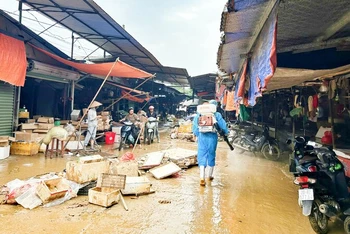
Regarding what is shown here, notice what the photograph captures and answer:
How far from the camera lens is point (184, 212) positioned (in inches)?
138

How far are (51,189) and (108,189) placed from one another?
927 mm

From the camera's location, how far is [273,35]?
7.98 ft

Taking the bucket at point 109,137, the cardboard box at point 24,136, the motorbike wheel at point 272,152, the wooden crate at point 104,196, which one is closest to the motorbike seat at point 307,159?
the wooden crate at point 104,196

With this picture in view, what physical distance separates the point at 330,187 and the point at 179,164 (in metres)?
3.76

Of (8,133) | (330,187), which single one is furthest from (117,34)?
(330,187)

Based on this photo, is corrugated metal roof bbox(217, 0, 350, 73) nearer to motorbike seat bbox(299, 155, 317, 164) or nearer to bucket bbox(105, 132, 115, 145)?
motorbike seat bbox(299, 155, 317, 164)

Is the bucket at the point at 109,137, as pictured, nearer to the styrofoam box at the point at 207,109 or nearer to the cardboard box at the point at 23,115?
the cardboard box at the point at 23,115

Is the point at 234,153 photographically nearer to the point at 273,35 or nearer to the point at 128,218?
the point at 128,218

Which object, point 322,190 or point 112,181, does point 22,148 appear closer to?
point 112,181

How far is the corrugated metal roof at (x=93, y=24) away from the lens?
6522mm

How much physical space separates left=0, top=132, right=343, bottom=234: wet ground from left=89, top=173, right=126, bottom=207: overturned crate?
0.34ft

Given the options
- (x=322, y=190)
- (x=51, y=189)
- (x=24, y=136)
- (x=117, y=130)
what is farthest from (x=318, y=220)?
(x=117, y=130)

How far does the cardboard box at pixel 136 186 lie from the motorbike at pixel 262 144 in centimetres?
507

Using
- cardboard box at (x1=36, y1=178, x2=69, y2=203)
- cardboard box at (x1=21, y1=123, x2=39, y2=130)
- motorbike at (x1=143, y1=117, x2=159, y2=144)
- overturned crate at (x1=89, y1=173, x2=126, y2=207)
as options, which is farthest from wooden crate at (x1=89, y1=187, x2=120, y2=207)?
motorbike at (x1=143, y1=117, x2=159, y2=144)
